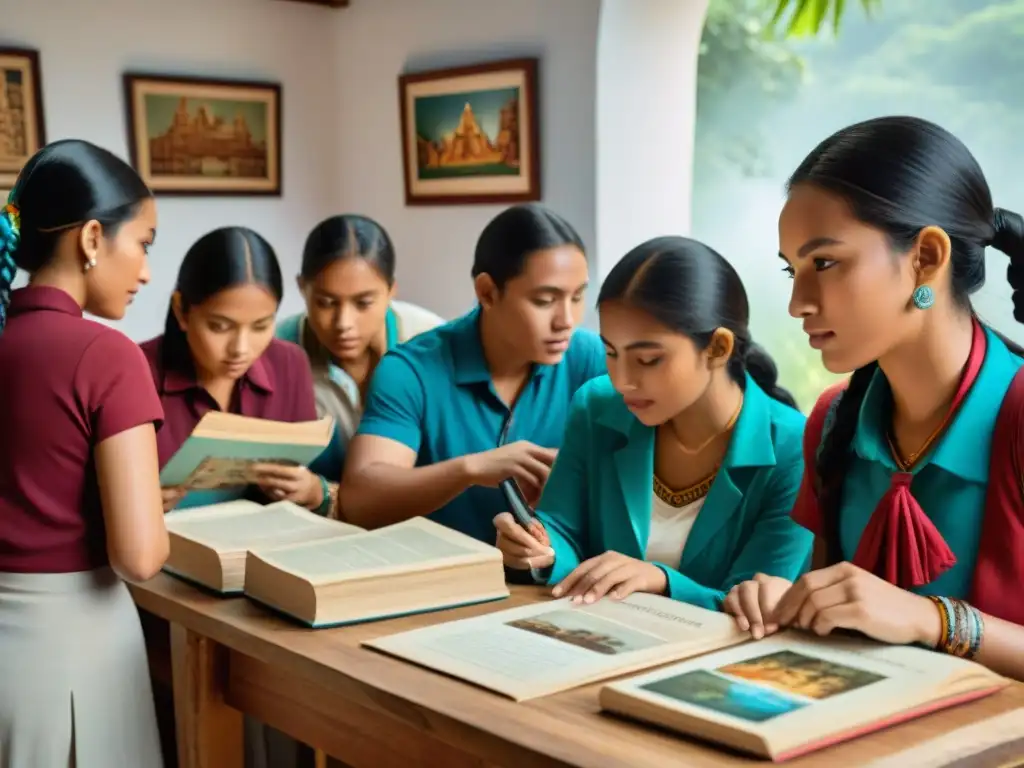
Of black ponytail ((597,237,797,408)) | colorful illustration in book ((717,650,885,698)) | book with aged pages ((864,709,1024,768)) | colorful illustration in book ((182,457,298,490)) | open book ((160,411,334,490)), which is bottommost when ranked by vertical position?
book with aged pages ((864,709,1024,768))

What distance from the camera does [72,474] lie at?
162 cm

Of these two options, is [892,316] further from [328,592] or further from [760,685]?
[328,592]

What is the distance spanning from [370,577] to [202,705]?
0.40 metres

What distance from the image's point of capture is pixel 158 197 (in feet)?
13.0

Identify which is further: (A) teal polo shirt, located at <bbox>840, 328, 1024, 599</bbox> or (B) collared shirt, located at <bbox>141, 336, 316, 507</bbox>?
(B) collared shirt, located at <bbox>141, 336, 316, 507</bbox>

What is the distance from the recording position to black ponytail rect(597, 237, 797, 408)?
1778mm

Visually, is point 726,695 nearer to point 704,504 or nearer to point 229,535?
point 704,504

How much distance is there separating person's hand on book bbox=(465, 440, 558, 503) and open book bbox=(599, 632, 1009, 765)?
2.77 feet

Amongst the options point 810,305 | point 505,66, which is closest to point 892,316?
point 810,305

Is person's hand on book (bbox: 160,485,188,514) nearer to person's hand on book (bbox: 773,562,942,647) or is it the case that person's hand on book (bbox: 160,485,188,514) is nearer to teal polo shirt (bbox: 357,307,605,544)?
teal polo shirt (bbox: 357,307,605,544)

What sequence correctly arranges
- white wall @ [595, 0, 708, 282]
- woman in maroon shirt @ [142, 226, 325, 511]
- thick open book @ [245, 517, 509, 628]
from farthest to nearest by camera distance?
white wall @ [595, 0, 708, 282], woman in maroon shirt @ [142, 226, 325, 511], thick open book @ [245, 517, 509, 628]

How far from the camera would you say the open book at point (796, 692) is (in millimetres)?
1119

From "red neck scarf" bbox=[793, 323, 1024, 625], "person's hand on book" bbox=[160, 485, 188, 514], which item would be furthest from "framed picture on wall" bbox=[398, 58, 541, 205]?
"red neck scarf" bbox=[793, 323, 1024, 625]

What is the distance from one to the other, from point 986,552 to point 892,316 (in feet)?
0.97
